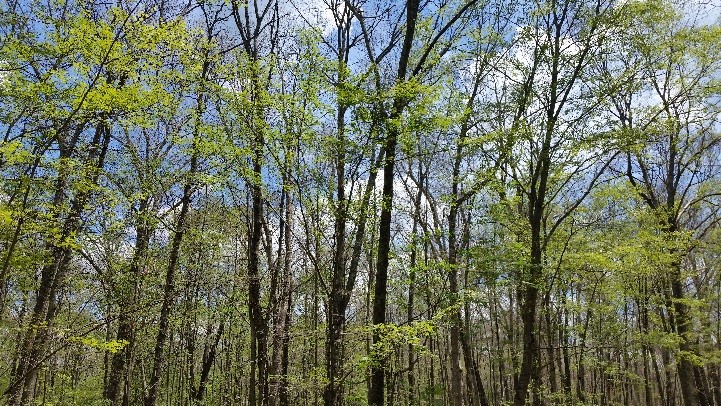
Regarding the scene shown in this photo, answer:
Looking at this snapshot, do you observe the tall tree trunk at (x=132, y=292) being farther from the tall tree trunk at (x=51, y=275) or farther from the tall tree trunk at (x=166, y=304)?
the tall tree trunk at (x=51, y=275)

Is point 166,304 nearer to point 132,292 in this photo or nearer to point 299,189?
point 132,292

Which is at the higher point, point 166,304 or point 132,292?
point 132,292

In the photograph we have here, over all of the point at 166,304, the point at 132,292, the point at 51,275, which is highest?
the point at 51,275

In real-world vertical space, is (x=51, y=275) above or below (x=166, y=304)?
above

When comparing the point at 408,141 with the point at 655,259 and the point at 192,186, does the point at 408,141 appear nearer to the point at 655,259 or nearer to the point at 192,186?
the point at 192,186

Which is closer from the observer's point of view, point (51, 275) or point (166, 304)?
point (51, 275)

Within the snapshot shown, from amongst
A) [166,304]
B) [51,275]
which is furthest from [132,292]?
[51,275]

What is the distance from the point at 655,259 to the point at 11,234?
1465 centimetres

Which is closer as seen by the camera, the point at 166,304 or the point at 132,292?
the point at 132,292

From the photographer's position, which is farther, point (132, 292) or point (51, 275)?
point (132, 292)

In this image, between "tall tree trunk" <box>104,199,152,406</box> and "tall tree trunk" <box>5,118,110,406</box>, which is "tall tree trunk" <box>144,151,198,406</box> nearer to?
"tall tree trunk" <box>104,199,152,406</box>

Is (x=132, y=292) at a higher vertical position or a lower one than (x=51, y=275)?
lower

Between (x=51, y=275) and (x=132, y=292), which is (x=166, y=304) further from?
(x=51, y=275)

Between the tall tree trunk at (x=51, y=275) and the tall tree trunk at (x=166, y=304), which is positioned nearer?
the tall tree trunk at (x=51, y=275)
